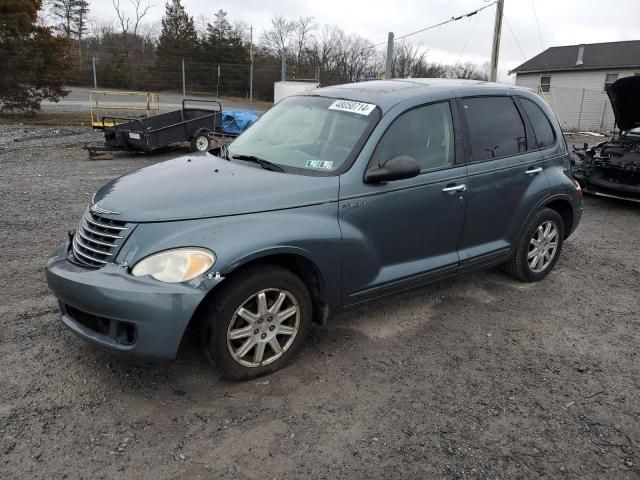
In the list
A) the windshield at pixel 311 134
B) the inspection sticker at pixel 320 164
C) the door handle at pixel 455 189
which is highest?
the windshield at pixel 311 134

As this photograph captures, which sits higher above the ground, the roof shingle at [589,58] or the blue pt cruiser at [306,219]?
the roof shingle at [589,58]

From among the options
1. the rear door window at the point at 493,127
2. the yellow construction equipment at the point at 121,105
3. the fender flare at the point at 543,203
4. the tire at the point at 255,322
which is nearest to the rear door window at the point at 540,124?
the rear door window at the point at 493,127

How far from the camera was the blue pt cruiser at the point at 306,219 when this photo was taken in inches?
114

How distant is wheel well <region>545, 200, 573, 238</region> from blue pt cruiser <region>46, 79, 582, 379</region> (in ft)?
0.61

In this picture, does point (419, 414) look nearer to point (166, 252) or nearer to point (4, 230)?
point (166, 252)

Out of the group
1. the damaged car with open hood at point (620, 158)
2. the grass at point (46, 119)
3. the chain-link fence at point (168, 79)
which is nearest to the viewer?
the damaged car with open hood at point (620, 158)

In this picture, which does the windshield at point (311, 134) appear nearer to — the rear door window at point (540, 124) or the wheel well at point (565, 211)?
the rear door window at point (540, 124)

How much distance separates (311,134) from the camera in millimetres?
3906

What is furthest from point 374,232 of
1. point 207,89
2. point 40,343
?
point 207,89

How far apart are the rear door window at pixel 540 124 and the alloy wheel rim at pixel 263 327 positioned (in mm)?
2953

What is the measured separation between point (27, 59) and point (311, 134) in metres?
20.8

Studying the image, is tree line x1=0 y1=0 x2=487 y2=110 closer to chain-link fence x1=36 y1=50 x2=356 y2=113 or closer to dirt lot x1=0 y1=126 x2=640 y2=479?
chain-link fence x1=36 y1=50 x2=356 y2=113

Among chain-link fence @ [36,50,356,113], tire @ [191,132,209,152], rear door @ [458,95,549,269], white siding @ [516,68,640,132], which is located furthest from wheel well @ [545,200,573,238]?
white siding @ [516,68,640,132]

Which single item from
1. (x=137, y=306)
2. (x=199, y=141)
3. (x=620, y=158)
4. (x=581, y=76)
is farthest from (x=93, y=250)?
(x=581, y=76)
